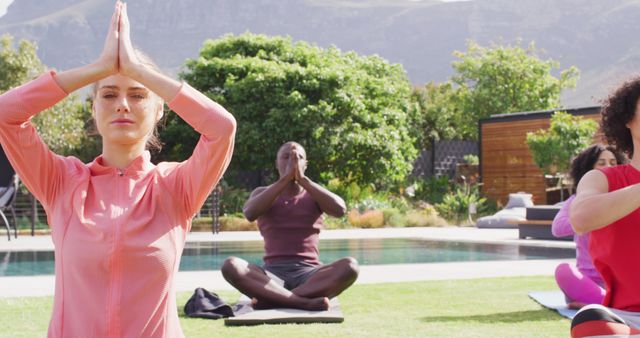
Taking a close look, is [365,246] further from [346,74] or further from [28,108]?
[28,108]

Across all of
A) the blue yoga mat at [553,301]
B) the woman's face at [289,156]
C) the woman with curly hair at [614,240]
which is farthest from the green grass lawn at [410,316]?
the woman with curly hair at [614,240]

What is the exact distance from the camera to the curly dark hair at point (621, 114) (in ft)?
9.14

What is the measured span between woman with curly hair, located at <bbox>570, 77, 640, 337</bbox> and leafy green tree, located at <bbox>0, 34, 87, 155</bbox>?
17.8 m

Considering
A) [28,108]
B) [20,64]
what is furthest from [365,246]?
[20,64]

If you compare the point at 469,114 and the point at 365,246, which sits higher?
the point at 469,114

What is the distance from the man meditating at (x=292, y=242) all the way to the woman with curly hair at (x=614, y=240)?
3099 millimetres

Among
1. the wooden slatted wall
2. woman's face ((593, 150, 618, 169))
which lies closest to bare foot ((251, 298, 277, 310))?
woman's face ((593, 150, 618, 169))

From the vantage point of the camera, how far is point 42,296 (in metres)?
6.71

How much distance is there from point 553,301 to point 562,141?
1391 centimetres

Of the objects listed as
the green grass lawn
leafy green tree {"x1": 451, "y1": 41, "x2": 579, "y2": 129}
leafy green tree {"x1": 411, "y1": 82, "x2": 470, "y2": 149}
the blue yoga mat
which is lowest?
the green grass lawn

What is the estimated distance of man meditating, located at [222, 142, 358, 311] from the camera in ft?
18.7

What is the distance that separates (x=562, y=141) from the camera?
1941cm

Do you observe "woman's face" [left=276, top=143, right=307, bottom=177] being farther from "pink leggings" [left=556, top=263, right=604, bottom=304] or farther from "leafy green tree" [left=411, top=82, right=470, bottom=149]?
"leafy green tree" [left=411, top=82, right=470, bottom=149]

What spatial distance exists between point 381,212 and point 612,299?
16.5m
